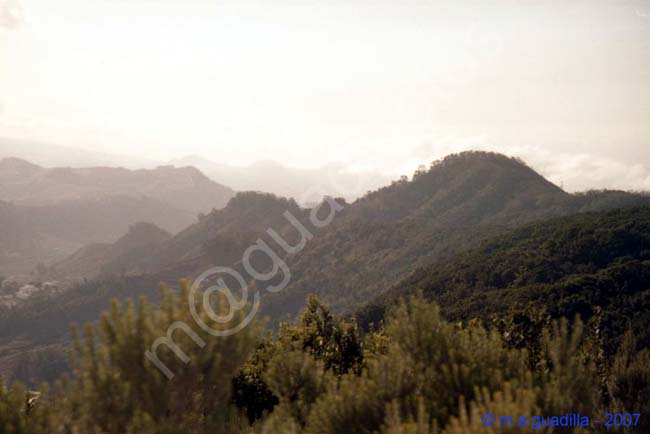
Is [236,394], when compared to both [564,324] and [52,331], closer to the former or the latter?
[564,324]

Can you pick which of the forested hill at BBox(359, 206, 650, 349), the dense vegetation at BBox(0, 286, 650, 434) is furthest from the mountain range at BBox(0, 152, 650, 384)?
the dense vegetation at BBox(0, 286, 650, 434)

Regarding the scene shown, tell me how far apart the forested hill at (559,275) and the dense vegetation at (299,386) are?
52.9 metres

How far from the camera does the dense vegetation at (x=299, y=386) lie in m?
8.03

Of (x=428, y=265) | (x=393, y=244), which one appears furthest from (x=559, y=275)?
(x=393, y=244)

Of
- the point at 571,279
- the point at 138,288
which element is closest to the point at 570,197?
the point at 571,279

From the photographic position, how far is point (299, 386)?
10883 millimetres

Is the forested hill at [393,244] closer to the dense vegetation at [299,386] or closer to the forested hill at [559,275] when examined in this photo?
the forested hill at [559,275]

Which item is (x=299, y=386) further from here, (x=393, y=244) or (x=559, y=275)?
(x=393, y=244)

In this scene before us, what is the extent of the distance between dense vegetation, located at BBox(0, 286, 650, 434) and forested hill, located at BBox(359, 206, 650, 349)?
52947 millimetres

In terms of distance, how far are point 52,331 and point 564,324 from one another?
191 m

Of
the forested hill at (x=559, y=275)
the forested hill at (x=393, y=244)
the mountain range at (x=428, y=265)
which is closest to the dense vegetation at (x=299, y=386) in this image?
the forested hill at (x=559, y=275)

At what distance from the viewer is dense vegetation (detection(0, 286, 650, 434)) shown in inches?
316

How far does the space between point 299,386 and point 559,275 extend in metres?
85.7

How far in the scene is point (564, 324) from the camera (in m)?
9.90
